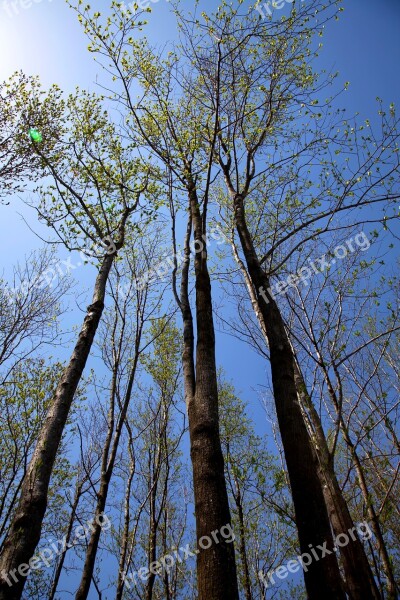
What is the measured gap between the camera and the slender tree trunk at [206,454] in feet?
6.79

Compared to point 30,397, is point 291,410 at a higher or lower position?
lower

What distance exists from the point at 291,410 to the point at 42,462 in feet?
7.76

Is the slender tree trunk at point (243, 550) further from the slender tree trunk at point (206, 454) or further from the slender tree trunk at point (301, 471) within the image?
the slender tree trunk at point (206, 454)

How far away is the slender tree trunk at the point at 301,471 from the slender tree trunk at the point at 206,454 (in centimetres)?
52

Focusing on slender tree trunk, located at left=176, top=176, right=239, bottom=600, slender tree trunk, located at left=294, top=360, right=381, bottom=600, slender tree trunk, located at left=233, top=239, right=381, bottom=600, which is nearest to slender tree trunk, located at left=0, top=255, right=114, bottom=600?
slender tree trunk, located at left=176, top=176, right=239, bottom=600

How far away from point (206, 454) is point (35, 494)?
1751 millimetres

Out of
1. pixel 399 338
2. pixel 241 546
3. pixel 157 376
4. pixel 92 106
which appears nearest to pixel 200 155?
pixel 92 106

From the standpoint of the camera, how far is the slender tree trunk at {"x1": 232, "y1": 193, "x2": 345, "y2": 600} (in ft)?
7.29

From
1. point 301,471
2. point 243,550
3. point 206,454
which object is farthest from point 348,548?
point 243,550

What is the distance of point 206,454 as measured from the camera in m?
2.55

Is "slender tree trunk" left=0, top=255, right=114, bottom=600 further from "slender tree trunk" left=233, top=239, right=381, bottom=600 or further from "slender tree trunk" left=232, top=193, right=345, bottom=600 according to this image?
"slender tree trunk" left=233, top=239, right=381, bottom=600

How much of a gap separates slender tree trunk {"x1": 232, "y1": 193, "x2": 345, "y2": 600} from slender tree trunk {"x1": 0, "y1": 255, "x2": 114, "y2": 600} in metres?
2.19

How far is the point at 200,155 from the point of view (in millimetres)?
7125

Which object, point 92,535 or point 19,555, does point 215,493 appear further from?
point 92,535
